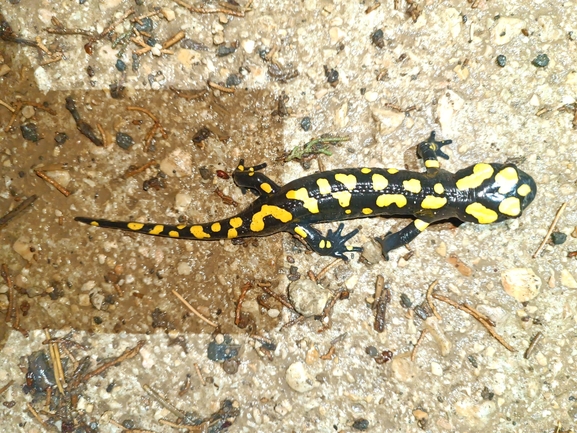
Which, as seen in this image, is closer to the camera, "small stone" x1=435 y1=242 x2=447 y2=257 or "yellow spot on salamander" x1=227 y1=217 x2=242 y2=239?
"yellow spot on salamander" x1=227 y1=217 x2=242 y2=239

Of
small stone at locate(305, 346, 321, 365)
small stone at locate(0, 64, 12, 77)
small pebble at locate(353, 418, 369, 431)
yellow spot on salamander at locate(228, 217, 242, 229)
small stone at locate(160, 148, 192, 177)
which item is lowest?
small pebble at locate(353, 418, 369, 431)

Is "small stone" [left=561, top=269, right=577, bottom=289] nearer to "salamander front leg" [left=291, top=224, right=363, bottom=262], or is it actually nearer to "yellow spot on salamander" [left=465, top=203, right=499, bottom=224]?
"yellow spot on salamander" [left=465, top=203, right=499, bottom=224]

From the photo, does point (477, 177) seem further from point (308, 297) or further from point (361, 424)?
point (361, 424)

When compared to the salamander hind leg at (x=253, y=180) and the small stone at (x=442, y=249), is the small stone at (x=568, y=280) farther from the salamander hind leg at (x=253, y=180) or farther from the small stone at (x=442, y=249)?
the salamander hind leg at (x=253, y=180)

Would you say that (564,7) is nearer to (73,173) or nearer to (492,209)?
(492,209)

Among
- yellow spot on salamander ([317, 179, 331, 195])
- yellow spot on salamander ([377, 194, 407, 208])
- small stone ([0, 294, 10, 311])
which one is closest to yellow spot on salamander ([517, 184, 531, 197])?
yellow spot on salamander ([377, 194, 407, 208])

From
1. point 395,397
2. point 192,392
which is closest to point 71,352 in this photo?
point 192,392

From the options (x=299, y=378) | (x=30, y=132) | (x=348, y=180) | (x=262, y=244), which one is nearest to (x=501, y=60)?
(x=348, y=180)

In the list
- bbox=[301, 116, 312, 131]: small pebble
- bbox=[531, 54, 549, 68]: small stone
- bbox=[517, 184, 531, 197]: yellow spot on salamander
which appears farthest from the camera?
bbox=[301, 116, 312, 131]: small pebble
